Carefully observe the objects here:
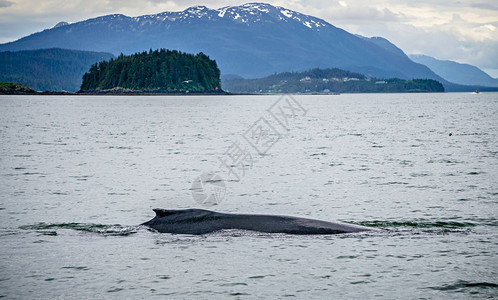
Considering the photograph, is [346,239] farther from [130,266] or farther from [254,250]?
[130,266]

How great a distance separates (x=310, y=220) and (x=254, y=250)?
3.17 meters

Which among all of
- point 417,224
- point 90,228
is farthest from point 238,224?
point 417,224

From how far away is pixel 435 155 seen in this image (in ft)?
157

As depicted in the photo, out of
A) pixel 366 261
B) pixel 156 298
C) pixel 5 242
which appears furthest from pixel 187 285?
pixel 5 242

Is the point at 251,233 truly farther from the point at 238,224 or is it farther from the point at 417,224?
the point at 417,224

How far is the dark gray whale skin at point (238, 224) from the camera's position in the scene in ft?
63.3

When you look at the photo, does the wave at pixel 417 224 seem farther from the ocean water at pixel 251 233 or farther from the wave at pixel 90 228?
the wave at pixel 90 228

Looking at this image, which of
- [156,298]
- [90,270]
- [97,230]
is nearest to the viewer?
[156,298]

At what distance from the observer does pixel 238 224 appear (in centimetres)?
1962

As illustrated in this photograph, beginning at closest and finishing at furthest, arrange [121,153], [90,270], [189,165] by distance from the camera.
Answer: [90,270] → [189,165] → [121,153]

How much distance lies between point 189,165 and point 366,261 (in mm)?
26861

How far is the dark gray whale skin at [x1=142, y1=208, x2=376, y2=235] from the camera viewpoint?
760 inches

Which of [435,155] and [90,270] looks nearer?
[90,270]

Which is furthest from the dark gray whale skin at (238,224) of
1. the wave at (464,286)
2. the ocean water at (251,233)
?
the wave at (464,286)
